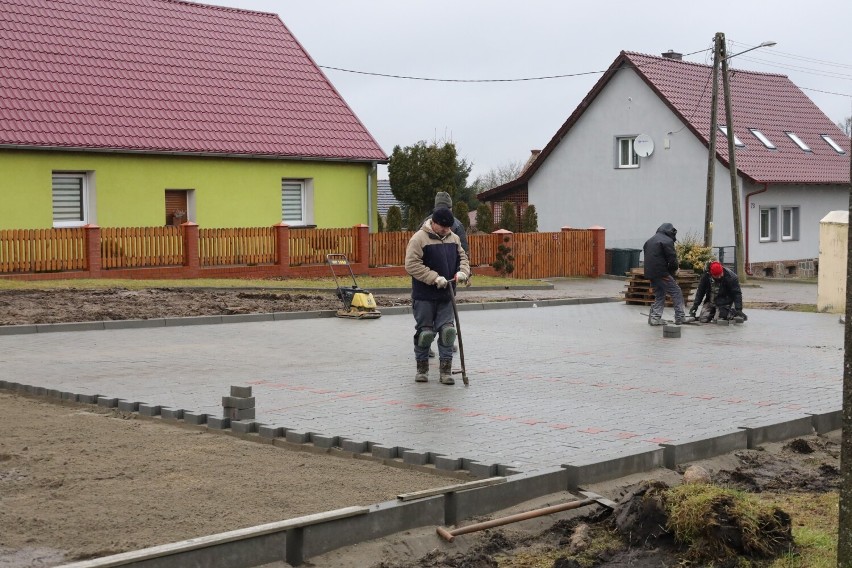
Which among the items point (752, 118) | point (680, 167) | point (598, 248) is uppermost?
point (752, 118)

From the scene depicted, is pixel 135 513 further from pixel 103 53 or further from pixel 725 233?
pixel 725 233

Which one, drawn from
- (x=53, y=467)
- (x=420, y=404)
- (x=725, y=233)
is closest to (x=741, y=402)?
(x=420, y=404)

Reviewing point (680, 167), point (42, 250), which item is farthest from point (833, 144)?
point (42, 250)

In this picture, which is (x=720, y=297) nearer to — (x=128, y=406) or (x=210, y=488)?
(x=128, y=406)

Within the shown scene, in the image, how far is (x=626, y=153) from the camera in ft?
147

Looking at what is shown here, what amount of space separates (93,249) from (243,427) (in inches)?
735

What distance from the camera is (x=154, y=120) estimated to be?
3091 centimetres

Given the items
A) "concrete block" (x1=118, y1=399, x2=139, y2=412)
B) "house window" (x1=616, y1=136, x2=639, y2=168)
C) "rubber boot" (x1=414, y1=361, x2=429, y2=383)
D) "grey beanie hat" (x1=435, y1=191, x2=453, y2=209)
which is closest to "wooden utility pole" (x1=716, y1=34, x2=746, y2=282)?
"house window" (x1=616, y1=136, x2=639, y2=168)

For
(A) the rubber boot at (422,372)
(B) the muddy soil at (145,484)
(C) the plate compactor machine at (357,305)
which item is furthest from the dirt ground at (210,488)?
(C) the plate compactor machine at (357,305)

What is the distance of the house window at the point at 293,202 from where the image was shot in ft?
112

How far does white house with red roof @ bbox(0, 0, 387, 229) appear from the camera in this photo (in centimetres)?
2873

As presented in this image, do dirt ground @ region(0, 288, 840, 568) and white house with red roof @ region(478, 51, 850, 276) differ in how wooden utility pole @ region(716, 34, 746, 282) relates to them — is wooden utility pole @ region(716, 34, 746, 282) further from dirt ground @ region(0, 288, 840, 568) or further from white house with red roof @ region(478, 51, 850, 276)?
dirt ground @ region(0, 288, 840, 568)

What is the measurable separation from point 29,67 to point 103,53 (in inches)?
98.7

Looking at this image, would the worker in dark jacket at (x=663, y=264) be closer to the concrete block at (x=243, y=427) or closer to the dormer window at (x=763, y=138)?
the concrete block at (x=243, y=427)
